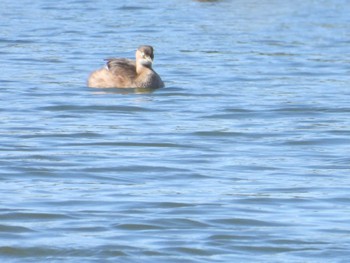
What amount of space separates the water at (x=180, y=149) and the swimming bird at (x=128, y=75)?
7.4 inches

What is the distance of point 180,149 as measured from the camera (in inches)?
508

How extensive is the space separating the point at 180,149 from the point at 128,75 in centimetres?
484

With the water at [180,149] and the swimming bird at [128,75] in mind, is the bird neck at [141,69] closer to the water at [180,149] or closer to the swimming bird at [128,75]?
the swimming bird at [128,75]

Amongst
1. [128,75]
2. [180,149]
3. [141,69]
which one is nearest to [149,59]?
[141,69]

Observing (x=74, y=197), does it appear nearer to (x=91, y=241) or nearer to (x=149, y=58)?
(x=91, y=241)

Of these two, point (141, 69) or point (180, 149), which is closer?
point (180, 149)

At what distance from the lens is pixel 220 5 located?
29.8m

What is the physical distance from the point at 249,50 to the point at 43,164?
10.5m

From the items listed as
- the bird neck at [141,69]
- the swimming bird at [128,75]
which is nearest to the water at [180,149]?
the swimming bird at [128,75]

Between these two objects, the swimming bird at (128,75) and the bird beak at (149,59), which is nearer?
the swimming bird at (128,75)

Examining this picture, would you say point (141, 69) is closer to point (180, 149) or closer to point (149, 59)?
point (149, 59)

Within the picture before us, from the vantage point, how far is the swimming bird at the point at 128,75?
17.4 metres

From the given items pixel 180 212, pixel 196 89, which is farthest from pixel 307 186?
pixel 196 89

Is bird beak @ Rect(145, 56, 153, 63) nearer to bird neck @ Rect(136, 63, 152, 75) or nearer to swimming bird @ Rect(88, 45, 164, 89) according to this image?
swimming bird @ Rect(88, 45, 164, 89)
